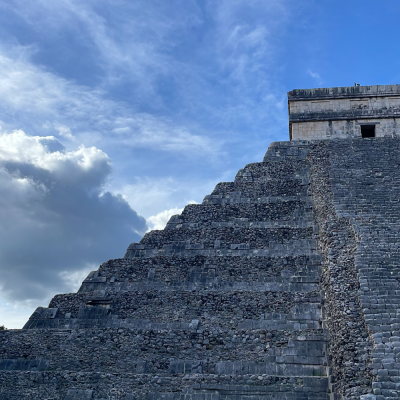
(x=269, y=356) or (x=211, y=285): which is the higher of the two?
(x=211, y=285)

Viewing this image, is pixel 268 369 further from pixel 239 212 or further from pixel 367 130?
pixel 367 130

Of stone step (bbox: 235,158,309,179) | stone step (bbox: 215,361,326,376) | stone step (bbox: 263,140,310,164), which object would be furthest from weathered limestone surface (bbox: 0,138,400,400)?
stone step (bbox: 263,140,310,164)

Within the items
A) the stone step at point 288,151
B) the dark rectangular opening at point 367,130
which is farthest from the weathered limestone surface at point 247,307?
the dark rectangular opening at point 367,130

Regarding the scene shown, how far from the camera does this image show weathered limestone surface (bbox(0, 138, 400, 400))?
39.2 ft

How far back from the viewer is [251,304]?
1402 cm

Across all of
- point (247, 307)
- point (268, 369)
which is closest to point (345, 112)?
point (247, 307)

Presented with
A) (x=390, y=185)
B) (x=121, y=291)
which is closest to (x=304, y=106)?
(x=390, y=185)

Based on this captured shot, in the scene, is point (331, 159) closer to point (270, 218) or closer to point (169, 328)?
point (270, 218)

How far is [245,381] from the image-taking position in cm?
1219

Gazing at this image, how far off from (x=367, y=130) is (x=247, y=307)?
10.9 m

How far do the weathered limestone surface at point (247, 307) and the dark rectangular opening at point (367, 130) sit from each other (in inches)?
120

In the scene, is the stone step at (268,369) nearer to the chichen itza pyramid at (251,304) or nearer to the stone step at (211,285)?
the chichen itza pyramid at (251,304)

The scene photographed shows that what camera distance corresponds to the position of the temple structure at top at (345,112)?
67.0 ft

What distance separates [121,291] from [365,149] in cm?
1039
